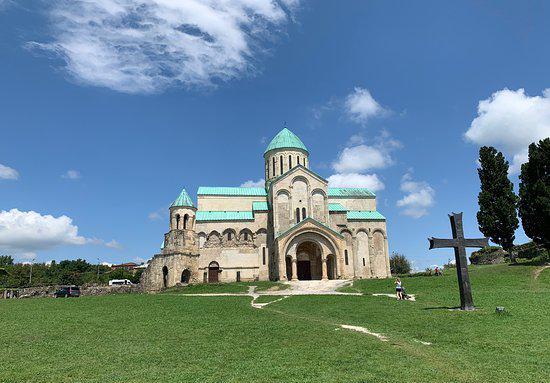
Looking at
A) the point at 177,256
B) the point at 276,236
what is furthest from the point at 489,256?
the point at 177,256

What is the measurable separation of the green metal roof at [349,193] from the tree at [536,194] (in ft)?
59.1

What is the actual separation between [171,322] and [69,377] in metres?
7.55

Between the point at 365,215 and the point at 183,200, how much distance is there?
866 inches

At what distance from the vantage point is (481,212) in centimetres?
4038

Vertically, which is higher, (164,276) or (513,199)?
(513,199)

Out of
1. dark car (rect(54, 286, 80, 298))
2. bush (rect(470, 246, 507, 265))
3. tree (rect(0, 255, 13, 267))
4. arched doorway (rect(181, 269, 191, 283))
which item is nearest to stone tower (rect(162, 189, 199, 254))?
arched doorway (rect(181, 269, 191, 283))

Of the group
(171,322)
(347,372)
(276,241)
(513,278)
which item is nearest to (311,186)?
(276,241)

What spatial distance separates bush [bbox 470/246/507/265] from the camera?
47.5 meters

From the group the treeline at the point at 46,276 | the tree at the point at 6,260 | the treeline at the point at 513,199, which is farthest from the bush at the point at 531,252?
the tree at the point at 6,260

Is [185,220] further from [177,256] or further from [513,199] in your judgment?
[513,199]

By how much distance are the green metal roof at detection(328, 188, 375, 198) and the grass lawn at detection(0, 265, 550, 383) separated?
33554mm

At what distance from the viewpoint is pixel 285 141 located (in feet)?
162

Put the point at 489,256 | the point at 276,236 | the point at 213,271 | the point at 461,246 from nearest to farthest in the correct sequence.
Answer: the point at 461,246, the point at 276,236, the point at 213,271, the point at 489,256

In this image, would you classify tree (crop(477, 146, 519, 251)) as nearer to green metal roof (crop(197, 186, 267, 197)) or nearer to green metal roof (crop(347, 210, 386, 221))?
green metal roof (crop(347, 210, 386, 221))
